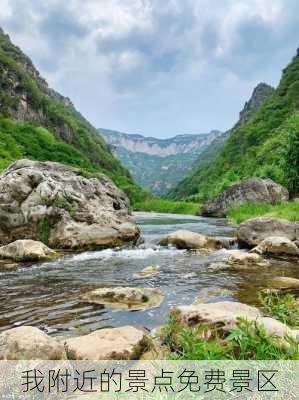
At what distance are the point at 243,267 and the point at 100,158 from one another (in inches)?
6559

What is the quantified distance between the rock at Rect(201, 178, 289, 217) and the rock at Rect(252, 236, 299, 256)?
32773 millimetres

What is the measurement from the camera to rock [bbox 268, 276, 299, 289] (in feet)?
45.6

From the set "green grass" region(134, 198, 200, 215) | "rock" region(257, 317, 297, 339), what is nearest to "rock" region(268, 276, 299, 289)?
"rock" region(257, 317, 297, 339)

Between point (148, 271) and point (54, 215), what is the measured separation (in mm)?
10564

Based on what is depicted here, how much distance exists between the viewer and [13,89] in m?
146

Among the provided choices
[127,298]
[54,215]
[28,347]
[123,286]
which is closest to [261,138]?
[54,215]

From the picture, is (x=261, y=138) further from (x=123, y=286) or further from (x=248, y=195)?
(x=123, y=286)

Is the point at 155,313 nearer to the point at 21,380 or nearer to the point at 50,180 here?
the point at 21,380

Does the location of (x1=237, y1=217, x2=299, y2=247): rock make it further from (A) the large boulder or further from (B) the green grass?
(B) the green grass

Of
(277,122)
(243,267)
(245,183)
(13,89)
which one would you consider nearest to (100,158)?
(13,89)

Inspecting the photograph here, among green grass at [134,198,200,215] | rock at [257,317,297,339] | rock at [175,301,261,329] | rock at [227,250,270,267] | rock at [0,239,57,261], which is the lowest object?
green grass at [134,198,200,215]

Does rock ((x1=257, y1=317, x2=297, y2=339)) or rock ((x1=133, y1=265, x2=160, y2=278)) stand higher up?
rock ((x1=257, y1=317, x2=297, y2=339))

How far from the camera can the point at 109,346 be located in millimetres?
7512

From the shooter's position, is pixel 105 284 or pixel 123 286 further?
pixel 105 284
